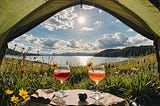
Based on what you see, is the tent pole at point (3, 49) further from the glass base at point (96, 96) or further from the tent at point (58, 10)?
the glass base at point (96, 96)

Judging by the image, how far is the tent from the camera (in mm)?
5641

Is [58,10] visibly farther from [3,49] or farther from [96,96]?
[96,96]

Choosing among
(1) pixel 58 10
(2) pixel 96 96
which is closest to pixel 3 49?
(1) pixel 58 10

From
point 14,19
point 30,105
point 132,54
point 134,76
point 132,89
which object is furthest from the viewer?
point 132,54

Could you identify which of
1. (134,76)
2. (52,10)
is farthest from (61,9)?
(134,76)

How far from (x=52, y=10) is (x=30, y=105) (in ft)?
10.8

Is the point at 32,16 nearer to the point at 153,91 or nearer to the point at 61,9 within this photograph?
the point at 61,9

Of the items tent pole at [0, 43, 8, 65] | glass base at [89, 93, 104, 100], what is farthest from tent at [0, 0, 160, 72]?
glass base at [89, 93, 104, 100]

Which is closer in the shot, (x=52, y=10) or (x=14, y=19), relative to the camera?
(x=14, y=19)

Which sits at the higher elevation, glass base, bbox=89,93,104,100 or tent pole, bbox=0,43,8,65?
tent pole, bbox=0,43,8,65

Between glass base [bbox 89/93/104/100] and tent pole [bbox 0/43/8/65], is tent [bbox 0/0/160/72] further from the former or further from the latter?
glass base [bbox 89/93/104/100]

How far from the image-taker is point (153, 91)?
22.5 feet

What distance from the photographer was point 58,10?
6887 millimetres

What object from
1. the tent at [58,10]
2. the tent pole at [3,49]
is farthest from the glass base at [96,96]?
the tent pole at [3,49]
